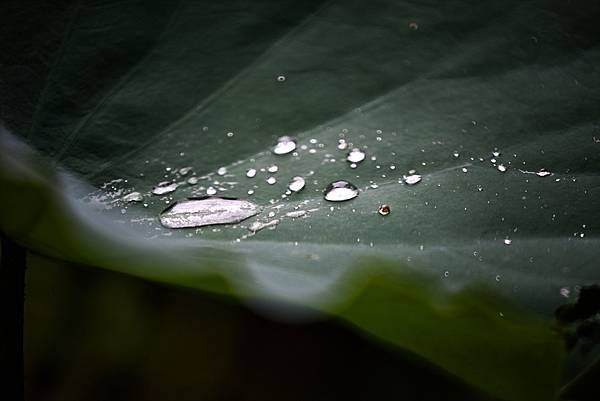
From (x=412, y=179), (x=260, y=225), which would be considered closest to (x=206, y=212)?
(x=260, y=225)

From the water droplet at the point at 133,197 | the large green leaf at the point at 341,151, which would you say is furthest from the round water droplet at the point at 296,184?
the water droplet at the point at 133,197

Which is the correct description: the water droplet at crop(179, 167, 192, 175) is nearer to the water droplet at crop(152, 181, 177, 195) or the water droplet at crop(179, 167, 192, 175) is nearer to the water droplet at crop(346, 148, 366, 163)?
the water droplet at crop(152, 181, 177, 195)

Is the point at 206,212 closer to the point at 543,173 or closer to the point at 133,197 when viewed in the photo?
the point at 133,197

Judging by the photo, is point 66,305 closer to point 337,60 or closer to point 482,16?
point 337,60

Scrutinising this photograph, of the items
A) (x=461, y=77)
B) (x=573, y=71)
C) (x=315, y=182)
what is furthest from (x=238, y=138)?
(x=573, y=71)

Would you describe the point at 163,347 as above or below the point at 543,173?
below

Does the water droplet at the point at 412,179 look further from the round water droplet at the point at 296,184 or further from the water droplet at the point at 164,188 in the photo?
the water droplet at the point at 164,188

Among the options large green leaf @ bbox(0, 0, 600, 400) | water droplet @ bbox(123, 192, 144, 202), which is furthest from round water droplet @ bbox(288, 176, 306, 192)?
water droplet @ bbox(123, 192, 144, 202)
